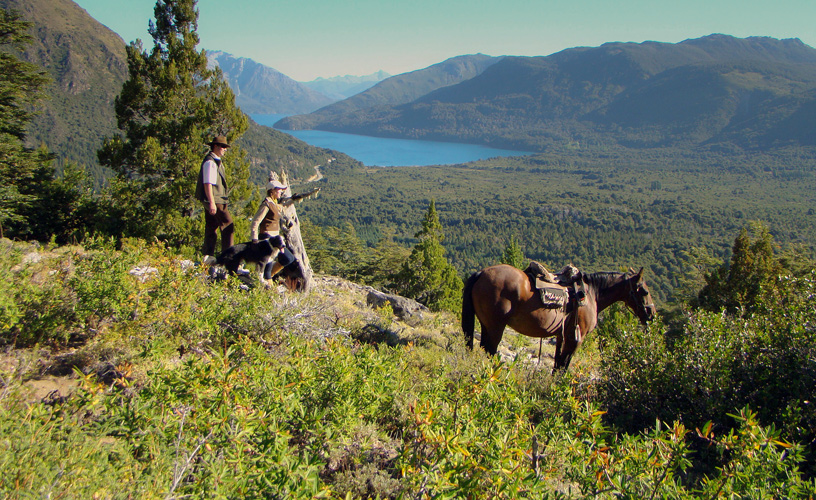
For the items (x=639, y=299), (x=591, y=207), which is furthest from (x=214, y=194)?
(x=591, y=207)

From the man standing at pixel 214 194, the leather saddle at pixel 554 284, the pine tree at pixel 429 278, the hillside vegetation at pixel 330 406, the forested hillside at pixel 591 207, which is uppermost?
the man standing at pixel 214 194

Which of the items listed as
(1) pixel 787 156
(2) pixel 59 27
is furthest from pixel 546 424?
(1) pixel 787 156

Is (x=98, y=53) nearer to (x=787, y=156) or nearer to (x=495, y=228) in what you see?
(x=495, y=228)

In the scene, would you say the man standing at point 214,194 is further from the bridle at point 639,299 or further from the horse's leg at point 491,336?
the bridle at point 639,299

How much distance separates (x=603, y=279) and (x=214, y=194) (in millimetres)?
5536

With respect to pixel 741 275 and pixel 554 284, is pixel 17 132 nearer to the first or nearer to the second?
pixel 554 284

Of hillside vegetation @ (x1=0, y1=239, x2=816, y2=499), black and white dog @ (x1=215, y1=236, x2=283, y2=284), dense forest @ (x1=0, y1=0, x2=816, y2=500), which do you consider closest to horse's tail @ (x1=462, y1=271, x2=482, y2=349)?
dense forest @ (x1=0, y1=0, x2=816, y2=500)

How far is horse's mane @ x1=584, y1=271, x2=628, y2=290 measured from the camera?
605cm

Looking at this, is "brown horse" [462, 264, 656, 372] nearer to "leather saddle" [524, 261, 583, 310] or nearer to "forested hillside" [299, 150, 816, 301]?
"leather saddle" [524, 261, 583, 310]

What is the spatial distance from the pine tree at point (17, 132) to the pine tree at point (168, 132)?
2.02 metres

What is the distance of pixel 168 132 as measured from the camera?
11.3 metres

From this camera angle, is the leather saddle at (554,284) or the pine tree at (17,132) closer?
the leather saddle at (554,284)

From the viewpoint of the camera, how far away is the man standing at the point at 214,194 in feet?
18.9

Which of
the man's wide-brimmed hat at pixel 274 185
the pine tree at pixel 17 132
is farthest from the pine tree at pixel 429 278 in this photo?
the pine tree at pixel 17 132
